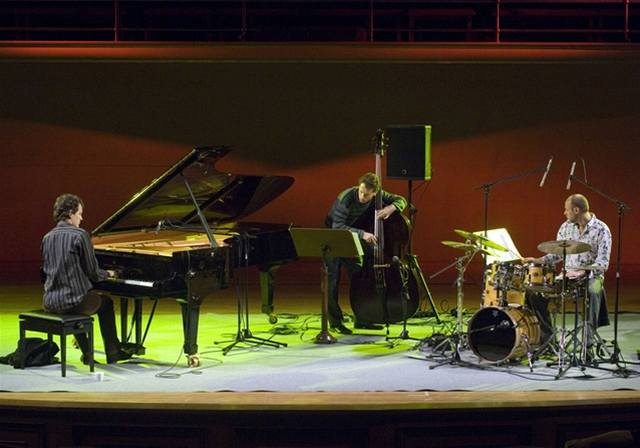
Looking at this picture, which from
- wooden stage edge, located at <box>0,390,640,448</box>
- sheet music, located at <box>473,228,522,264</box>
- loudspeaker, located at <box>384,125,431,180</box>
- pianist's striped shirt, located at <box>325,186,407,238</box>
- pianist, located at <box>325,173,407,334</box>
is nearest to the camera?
wooden stage edge, located at <box>0,390,640,448</box>

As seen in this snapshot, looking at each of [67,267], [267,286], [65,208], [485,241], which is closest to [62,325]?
[67,267]

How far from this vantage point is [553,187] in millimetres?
10242

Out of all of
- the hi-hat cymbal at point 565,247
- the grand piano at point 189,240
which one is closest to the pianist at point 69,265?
the grand piano at point 189,240

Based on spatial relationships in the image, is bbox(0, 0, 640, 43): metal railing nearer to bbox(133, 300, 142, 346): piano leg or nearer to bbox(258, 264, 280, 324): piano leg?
bbox(258, 264, 280, 324): piano leg

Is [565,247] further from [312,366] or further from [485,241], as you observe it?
[312,366]

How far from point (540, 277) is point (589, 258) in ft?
2.03

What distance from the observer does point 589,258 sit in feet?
21.8

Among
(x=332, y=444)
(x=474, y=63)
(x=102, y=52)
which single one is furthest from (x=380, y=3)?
(x=332, y=444)

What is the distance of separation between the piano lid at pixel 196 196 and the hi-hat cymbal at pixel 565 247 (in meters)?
2.30

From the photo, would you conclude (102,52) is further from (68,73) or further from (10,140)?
(10,140)

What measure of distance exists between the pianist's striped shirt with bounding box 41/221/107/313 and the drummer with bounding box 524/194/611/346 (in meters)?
3.05

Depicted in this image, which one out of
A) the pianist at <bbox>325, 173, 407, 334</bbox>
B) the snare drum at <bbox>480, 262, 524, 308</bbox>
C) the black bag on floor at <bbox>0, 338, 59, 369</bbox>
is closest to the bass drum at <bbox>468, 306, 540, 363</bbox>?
the snare drum at <bbox>480, 262, 524, 308</bbox>

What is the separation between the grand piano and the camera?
6.25 meters

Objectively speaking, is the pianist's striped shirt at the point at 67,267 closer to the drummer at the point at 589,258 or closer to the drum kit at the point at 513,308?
the drum kit at the point at 513,308
